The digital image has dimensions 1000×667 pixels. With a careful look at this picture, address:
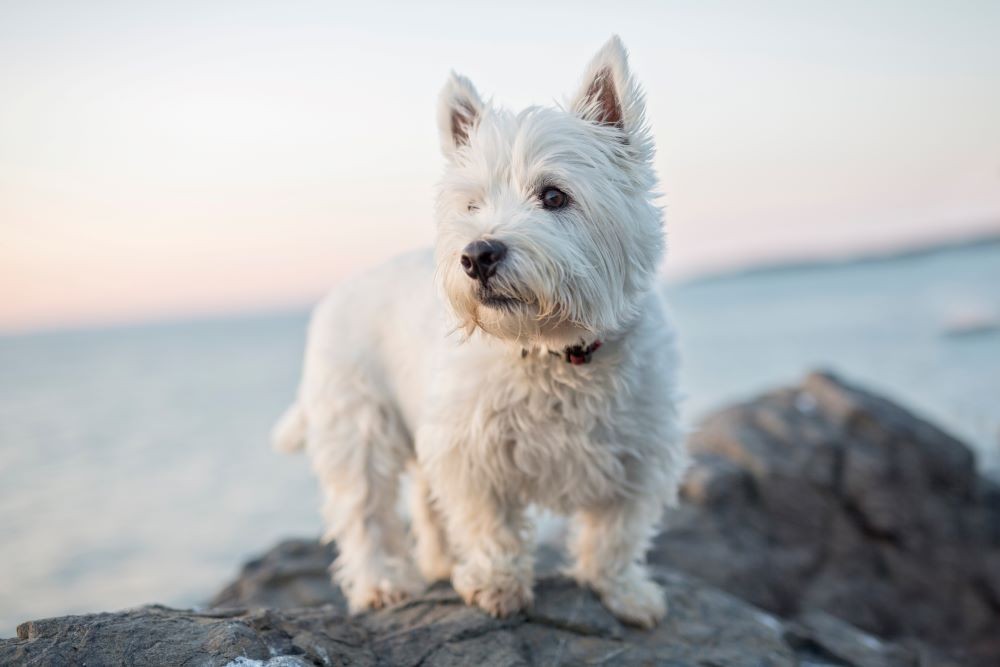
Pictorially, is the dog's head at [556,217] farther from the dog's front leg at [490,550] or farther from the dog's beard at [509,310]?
the dog's front leg at [490,550]

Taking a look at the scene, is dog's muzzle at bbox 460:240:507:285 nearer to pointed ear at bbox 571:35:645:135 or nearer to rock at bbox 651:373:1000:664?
pointed ear at bbox 571:35:645:135

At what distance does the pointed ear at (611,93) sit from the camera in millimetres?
3434

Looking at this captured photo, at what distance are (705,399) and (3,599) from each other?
12.4 metres

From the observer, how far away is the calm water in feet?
30.8

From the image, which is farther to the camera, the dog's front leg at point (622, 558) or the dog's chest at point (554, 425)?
the dog's front leg at point (622, 558)

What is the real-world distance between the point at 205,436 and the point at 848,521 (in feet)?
47.2

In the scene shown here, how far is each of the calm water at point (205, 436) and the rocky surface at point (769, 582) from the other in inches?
76.6

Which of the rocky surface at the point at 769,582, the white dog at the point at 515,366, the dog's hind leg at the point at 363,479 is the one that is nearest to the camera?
the white dog at the point at 515,366

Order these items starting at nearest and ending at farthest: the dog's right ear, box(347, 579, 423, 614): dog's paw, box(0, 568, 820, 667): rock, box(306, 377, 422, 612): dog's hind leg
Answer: box(0, 568, 820, 667): rock < the dog's right ear < box(347, 579, 423, 614): dog's paw < box(306, 377, 422, 612): dog's hind leg

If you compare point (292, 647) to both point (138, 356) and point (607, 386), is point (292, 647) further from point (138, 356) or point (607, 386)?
point (138, 356)

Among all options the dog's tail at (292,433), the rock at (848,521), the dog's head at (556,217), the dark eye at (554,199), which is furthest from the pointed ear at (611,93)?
the rock at (848,521)

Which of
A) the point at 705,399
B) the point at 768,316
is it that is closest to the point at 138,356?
the point at 768,316

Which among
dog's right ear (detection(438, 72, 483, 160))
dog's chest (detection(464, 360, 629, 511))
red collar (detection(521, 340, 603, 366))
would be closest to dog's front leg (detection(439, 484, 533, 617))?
dog's chest (detection(464, 360, 629, 511))

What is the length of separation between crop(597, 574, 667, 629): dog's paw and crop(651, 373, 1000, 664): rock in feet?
6.15
